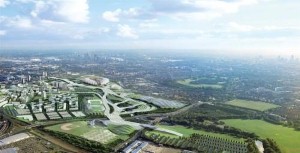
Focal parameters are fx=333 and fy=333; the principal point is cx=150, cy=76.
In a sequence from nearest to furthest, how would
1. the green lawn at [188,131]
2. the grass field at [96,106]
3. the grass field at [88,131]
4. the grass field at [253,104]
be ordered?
1. the grass field at [88,131]
2. the green lawn at [188,131]
3. the grass field at [96,106]
4. the grass field at [253,104]

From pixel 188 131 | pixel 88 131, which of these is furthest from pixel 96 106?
pixel 188 131

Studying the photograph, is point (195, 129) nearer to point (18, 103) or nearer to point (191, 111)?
point (191, 111)

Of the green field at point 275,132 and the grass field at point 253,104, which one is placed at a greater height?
the grass field at point 253,104

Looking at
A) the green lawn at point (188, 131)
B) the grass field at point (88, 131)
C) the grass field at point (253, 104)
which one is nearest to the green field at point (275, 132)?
the green lawn at point (188, 131)

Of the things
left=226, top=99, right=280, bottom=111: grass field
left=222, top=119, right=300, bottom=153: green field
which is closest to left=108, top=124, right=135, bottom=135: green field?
left=222, top=119, right=300, bottom=153: green field

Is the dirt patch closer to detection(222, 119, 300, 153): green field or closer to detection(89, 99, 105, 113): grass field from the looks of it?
detection(89, 99, 105, 113): grass field

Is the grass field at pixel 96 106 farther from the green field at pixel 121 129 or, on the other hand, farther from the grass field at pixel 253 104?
the grass field at pixel 253 104
